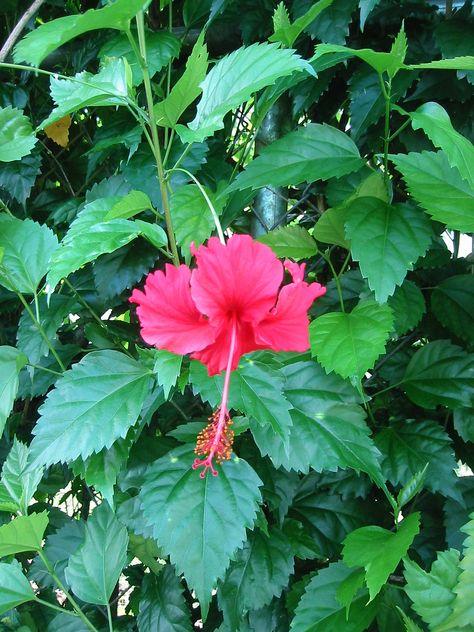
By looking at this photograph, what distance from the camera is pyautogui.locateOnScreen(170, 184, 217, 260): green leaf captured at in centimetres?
75

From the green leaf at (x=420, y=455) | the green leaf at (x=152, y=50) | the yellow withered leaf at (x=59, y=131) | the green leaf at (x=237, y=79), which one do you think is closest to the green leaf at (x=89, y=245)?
the green leaf at (x=237, y=79)

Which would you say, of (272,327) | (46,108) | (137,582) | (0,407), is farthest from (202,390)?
(46,108)

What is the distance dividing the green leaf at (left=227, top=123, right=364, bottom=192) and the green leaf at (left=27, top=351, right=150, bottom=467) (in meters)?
0.25

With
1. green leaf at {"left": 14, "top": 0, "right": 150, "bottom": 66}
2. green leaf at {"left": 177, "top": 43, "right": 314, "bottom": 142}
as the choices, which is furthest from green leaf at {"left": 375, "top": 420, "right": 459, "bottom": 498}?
green leaf at {"left": 14, "top": 0, "right": 150, "bottom": 66}

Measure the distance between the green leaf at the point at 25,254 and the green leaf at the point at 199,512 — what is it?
320mm

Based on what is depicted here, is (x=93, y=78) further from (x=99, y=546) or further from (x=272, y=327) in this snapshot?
(x=99, y=546)

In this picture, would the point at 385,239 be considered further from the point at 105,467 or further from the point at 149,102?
the point at 105,467

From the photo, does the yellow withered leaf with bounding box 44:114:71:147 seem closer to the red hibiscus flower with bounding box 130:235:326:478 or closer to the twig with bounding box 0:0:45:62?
the twig with bounding box 0:0:45:62

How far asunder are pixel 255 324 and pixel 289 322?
29 mm

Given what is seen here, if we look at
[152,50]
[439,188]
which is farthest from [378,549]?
[152,50]

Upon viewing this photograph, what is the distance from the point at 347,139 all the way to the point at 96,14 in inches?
13.9

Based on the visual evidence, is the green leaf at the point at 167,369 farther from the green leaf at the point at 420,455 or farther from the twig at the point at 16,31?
the twig at the point at 16,31

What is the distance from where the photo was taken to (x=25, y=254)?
891 millimetres

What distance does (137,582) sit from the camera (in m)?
1.02
